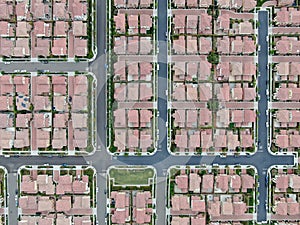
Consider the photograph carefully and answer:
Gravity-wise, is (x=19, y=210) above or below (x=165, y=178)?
below

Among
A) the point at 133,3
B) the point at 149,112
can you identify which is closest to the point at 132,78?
the point at 149,112

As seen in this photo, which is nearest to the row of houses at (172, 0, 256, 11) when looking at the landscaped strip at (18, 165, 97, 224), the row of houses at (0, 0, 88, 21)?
the row of houses at (0, 0, 88, 21)

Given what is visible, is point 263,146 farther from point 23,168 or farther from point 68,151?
point 23,168

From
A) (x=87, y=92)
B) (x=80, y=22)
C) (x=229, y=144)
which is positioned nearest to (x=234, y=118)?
(x=229, y=144)

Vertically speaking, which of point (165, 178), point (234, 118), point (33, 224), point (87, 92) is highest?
point (87, 92)

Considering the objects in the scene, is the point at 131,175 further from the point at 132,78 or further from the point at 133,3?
the point at 133,3
